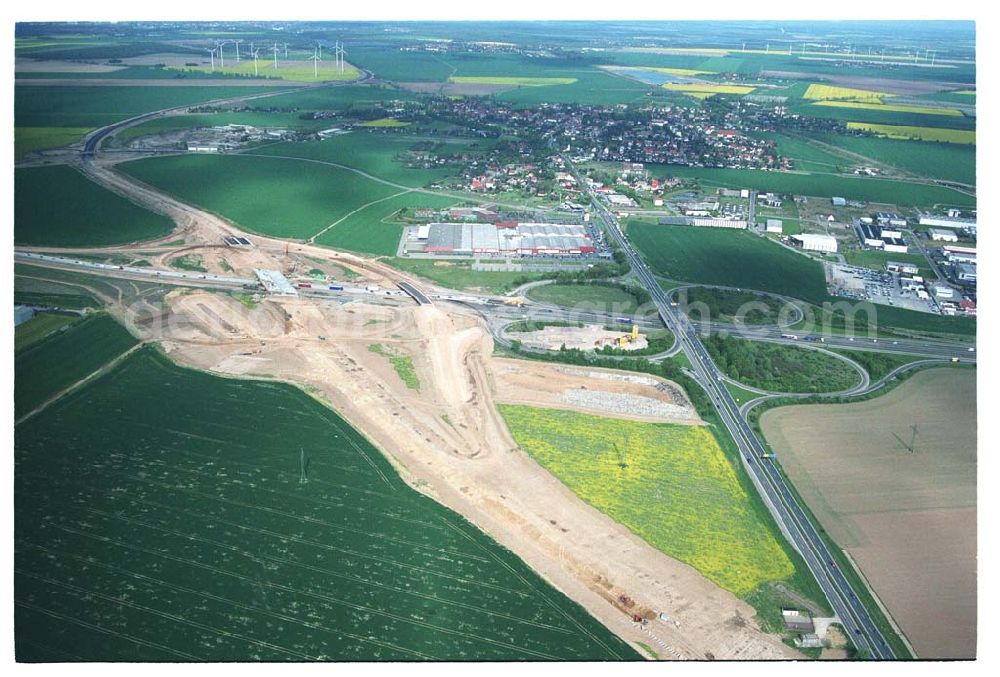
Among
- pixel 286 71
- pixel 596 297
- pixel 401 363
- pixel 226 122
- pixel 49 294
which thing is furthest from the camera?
pixel 286 71

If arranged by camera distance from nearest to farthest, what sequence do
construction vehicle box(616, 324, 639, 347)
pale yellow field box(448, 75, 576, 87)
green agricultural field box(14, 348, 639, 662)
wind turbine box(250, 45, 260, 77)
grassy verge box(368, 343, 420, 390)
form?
green agricultural field box(14, 348, 639, 662) → grassy verge box(368, 343, 420, 390) → construction vehicle box(616, 324, 639, 347) → wind turbine box(250, 45, 260, 77) → pale yellow field box(448, 75, 576, 87)

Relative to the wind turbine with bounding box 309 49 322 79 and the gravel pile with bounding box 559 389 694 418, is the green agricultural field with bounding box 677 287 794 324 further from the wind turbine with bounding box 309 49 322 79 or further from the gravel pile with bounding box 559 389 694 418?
the wind turbine with bounding box 309 49 322 79

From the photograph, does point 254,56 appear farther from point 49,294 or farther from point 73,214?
point 49,294

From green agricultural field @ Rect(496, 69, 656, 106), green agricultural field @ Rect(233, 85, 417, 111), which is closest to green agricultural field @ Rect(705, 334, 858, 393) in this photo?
green agricultural field @ Rect(233, 85, 417, 111)

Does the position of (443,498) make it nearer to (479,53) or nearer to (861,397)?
(861,397)

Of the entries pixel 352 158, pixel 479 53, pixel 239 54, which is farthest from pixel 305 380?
pixel 479 53

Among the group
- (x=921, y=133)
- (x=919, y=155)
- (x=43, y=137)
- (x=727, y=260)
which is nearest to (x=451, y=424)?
(x=727, y=260)

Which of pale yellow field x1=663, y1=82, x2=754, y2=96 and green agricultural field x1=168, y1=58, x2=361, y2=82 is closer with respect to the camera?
green agricultural field x1=168, y1=58, x2=361, y2=82
